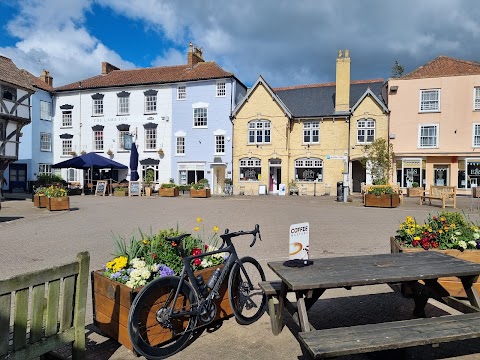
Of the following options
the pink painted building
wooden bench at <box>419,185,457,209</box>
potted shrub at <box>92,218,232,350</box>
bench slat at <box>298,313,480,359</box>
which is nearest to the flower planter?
wooden bench at <box>419,185,457,209</box>

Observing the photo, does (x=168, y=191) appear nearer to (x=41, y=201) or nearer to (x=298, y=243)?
(x=41, y=201)

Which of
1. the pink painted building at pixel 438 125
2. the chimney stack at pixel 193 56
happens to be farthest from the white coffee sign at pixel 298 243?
the chimney stack at pixel 193 56

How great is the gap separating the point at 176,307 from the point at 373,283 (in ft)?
6.20

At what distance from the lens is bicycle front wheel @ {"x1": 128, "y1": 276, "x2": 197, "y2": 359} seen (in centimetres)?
320

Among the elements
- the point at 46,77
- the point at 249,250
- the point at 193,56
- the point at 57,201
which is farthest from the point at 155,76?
the point at 249,250

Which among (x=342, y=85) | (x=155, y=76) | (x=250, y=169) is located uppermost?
(x=155, y=76)

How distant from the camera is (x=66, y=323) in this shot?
2.84 m

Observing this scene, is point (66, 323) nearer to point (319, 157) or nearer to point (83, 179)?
point (319, 157)

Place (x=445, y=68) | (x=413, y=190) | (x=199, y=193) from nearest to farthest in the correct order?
(x=199, y=193) → (x=413, y=190) → (x=445, y=68)

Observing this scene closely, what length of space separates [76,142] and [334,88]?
23874 mm

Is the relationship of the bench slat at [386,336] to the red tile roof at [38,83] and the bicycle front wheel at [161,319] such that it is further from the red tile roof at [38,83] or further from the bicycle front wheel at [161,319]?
the red tile roof at [38,83]

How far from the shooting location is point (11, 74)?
77.3ft

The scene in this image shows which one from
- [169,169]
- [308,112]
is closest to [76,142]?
[169,169]

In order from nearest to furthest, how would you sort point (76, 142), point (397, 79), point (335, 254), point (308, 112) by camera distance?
point (335, 254)
point (397, 79)
point (308, 112)
point (76, 142)
